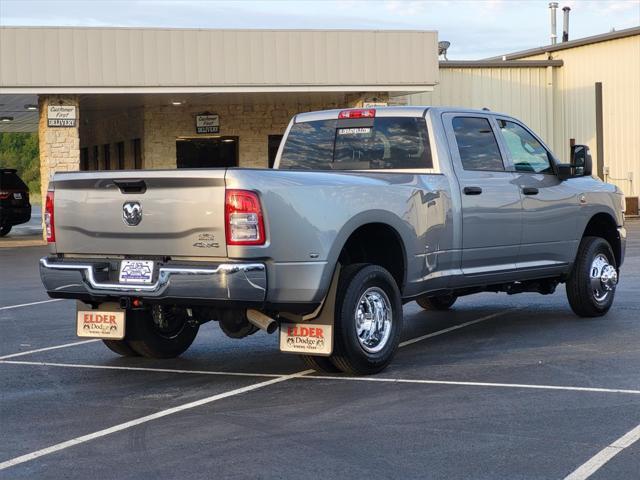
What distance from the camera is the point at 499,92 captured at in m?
33.2

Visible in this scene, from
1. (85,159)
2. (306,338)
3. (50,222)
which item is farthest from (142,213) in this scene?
(85,159)

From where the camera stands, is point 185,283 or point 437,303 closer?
point 185,283

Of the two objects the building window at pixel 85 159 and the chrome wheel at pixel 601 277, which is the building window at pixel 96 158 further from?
the chrome wheel at pixel 601 277

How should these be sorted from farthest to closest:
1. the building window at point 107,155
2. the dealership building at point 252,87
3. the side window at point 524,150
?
the building window at point 107,155, the dealership building at point 252,87, the side window at point 524,150

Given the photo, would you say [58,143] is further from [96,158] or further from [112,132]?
[96,158]

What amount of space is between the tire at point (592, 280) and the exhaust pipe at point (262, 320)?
4.14 metres

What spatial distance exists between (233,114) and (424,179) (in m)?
21.7

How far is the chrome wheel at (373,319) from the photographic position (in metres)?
8.53

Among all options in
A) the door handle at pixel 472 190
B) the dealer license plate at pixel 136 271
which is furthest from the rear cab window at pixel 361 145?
the dealer license plate at pixel 136 271

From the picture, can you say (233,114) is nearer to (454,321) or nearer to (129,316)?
(454,321)

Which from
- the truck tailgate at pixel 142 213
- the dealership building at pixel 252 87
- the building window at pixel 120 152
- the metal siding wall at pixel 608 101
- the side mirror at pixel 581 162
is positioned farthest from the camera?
the metal siding wall at pixel 608 101

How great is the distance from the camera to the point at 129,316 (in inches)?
366

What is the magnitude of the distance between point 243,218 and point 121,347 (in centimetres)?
241

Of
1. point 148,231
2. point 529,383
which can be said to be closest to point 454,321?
point 529,383
